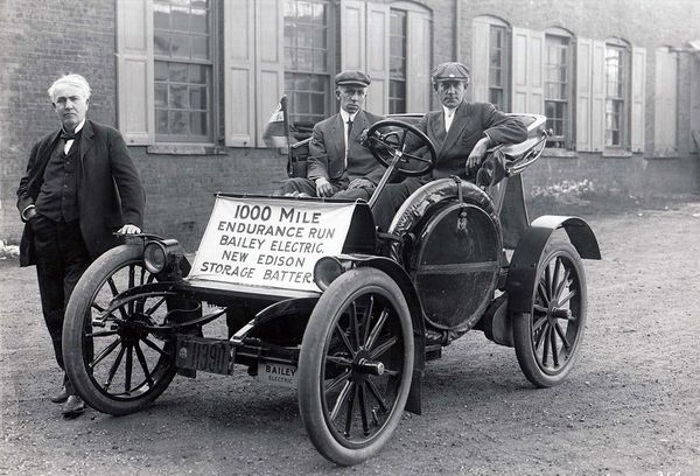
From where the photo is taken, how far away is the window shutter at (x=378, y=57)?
14.1 m

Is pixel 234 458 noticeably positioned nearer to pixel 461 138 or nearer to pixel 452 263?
pixel 452 263

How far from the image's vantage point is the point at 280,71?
12.7 m

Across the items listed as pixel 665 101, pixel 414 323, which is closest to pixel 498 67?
pixel 665 101

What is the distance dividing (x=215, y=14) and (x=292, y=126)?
5753 mm

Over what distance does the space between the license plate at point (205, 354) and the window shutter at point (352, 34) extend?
9.74 m

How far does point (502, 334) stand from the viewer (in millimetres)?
5293

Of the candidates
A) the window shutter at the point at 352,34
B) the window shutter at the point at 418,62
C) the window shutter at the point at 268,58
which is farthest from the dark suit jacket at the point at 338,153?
the window shutter at the point at 418,62

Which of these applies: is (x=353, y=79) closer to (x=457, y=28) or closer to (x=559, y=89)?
(x=457, y=28)

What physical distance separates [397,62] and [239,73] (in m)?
3.63

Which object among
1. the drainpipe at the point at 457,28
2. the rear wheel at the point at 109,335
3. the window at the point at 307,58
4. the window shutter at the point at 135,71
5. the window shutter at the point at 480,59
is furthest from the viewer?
the window shutter at the point at 480,59

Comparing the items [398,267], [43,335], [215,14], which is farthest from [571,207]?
[398,267]

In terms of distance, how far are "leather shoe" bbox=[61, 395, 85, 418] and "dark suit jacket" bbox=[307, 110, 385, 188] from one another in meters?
2.10

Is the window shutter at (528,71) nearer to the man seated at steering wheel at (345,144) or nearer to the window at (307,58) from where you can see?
the window at (307,58)

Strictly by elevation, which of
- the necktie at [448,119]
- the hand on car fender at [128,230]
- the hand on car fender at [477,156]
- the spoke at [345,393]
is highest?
the necktie at [448,119]
